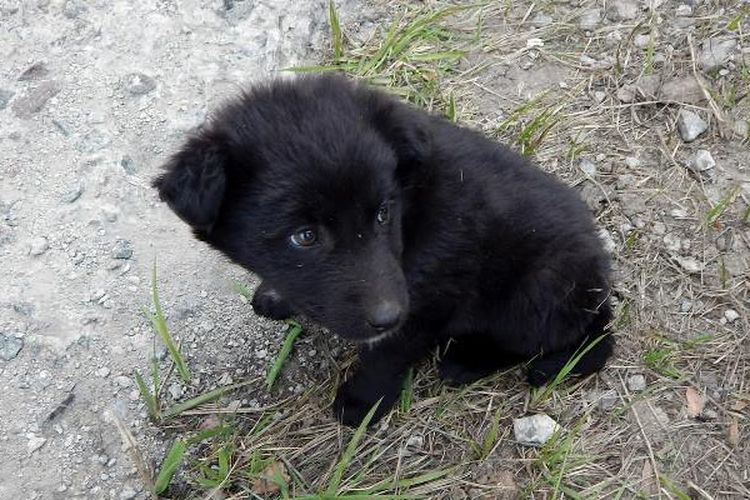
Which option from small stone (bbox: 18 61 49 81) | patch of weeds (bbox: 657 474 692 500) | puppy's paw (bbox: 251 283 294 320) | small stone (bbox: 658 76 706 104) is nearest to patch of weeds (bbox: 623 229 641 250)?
small stone (bbox: 658 76 706 104)

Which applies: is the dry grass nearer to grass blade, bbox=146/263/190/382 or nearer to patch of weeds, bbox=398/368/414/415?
patch of weeds, bbox=398/368/414/415

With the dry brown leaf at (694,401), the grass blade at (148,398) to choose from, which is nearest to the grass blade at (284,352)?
the grass blade at (148,398)

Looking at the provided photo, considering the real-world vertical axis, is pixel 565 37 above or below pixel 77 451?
above

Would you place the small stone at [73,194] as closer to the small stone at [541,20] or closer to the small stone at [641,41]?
the small stone at [541,20]

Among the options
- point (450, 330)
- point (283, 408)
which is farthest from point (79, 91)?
point (450, 330)

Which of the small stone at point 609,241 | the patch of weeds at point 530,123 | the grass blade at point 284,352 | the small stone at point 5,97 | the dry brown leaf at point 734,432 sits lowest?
the dry brown leaf at point 734,432

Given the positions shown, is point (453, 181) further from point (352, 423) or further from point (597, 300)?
point (352, 423)

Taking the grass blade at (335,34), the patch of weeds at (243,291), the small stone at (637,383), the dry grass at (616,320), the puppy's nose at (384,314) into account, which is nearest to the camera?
the puppy's nose at (384,314)
